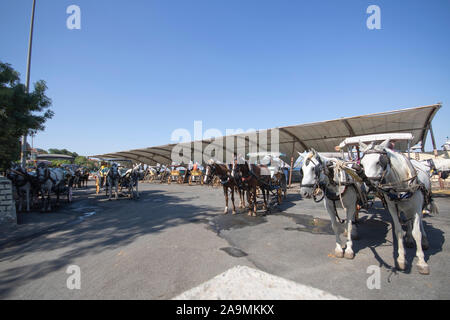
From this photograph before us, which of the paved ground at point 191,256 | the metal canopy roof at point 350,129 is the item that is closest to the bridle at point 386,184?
the paved ground at point 191,256

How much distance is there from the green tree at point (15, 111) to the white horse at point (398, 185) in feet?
31.4

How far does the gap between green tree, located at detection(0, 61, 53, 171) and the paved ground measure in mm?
2663

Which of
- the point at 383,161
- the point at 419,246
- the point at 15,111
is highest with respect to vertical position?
the point at 15,111

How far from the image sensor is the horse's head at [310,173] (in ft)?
11.8

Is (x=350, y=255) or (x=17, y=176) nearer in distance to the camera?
(x=350, y=255)

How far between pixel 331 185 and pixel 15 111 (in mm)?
10027

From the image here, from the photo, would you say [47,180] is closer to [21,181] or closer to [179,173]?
[21,181]

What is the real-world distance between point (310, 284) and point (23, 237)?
7.05m

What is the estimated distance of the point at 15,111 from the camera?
7.00 metres

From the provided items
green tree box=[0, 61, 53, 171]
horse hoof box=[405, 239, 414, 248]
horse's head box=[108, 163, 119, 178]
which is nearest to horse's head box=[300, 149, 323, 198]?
horse hoof box=[405, 239, 414, 248]

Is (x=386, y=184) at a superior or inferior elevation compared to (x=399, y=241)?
superior

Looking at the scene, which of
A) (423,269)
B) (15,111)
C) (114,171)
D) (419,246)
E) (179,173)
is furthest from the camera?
(179,173)

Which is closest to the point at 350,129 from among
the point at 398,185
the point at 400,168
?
the point at 400,168

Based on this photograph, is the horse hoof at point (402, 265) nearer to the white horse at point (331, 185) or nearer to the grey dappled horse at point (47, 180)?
the white horse at point (331, 185)
